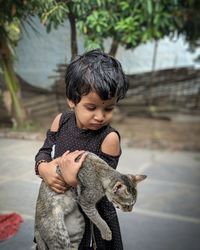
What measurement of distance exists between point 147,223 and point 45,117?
32.5 inches

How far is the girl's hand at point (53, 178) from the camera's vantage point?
1.40 metres

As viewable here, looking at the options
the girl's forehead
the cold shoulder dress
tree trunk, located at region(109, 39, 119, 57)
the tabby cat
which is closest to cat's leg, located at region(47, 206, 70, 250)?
the tabby cat

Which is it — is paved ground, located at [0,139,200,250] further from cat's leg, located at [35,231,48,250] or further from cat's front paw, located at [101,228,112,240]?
cat's front paw, located at [101,228,112,240]

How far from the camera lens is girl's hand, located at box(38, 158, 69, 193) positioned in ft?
4.60

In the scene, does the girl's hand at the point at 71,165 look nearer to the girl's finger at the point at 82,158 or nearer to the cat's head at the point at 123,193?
the girl's finger at the point at 82,158

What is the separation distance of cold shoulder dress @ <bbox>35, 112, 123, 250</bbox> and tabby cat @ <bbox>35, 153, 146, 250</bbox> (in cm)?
6

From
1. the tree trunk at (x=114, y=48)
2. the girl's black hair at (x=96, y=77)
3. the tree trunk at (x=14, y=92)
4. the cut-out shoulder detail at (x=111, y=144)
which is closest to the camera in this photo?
the girl's black hair at (x=96, y=77)

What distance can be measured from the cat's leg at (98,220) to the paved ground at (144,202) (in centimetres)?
53

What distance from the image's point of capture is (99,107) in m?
1.35

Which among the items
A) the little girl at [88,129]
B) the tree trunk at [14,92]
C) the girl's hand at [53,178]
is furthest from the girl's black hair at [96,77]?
the tree trunk at [14,92]

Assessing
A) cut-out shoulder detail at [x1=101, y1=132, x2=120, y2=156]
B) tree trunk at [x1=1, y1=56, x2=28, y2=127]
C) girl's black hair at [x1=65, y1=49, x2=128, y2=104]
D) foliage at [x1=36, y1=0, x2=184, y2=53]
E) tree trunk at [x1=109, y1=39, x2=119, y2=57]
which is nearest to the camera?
girl's black hair at [x1=65, y1=49, x2=128, y2=104]

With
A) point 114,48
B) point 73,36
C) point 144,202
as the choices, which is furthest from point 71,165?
point 144,202

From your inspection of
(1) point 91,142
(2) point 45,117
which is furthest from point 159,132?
(1) point 91,142

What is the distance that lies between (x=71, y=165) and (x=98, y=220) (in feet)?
0.64
